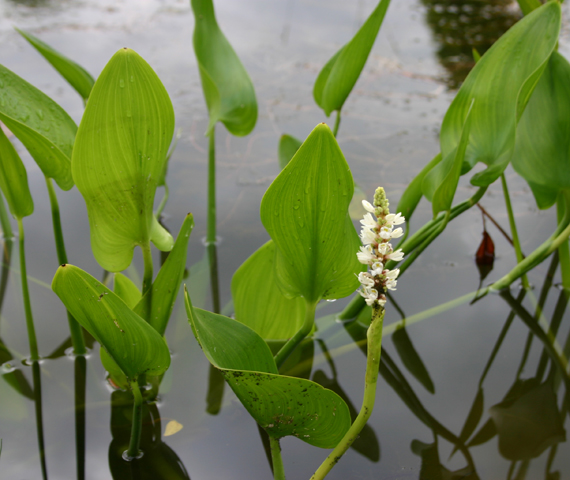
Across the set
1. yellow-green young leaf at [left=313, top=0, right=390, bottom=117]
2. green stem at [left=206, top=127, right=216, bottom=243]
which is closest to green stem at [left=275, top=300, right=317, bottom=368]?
yellow-green young leaf at [left=313, top=0, right=390, bottom=117]

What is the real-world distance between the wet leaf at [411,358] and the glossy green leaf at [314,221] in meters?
0.39

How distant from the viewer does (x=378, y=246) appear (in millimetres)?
440

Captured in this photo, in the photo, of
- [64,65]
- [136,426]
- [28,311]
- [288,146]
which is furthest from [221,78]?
[136,426]

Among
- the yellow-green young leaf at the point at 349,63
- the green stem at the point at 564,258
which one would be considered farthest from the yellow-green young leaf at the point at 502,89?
the green stem at the point at 564,258

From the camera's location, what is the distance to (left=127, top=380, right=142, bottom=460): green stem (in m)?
0.65

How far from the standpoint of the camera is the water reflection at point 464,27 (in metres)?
2.21

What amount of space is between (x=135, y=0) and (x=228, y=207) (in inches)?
77.3

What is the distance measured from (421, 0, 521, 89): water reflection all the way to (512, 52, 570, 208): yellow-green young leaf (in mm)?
1220

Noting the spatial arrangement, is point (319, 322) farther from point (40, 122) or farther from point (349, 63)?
point (40, 122)

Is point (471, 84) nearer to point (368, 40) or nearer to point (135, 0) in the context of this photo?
point (368, 40)

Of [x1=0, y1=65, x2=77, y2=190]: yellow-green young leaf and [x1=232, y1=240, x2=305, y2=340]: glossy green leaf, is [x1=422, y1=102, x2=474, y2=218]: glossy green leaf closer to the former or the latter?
[x1=232, y1=240, x2=305, y2=340]: glossy green leaf

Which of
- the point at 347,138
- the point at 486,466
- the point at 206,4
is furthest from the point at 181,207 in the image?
the point at 486,466

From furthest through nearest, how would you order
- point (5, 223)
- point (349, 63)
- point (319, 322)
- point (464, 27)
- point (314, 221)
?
point (464, 27), point (5, 223), point (319, 322), point (349, 63), point (314, 221)

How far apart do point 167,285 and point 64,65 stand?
42cm
